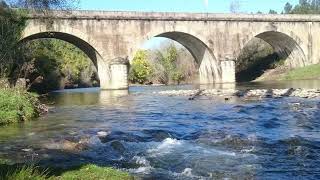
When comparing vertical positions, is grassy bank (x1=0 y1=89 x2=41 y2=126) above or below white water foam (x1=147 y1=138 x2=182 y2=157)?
above

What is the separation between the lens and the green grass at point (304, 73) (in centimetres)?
5314

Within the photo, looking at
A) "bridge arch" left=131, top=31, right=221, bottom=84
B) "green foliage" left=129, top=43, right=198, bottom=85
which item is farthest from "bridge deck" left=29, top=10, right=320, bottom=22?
"green foliage" left=129, top=43, right=198, bottom=85

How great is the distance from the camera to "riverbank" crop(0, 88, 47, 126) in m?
18.2

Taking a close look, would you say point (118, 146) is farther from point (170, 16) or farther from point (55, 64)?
point (55, 64)

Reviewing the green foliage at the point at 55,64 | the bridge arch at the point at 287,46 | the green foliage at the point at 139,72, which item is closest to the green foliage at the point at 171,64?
the green foliage at the point at 139,72

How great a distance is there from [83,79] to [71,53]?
414cm

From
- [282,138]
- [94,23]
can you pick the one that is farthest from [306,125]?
[94,23]

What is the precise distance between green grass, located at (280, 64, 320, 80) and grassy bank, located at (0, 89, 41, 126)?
38785 millimetres

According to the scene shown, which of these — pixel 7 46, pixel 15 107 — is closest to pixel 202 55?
pixel 7 46

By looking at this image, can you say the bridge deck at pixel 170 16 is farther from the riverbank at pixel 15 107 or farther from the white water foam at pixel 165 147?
the white water foam at pixel 165 147

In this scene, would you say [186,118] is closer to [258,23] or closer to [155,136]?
[155,136]

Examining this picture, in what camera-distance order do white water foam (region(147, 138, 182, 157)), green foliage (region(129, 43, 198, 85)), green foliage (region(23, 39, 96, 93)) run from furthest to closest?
1. green foliage (region(129, 43, 198, 85))
2. green foliage (region(23, 39, 96, 93))
3. white water foam (region(147, 138, 182, 157))

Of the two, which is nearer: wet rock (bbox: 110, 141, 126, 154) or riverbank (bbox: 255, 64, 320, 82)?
wet rock (bbox: 110, 141, 126, 154)

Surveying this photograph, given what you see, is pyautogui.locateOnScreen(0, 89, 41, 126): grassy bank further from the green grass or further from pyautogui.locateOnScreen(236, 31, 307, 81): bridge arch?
the green grass
